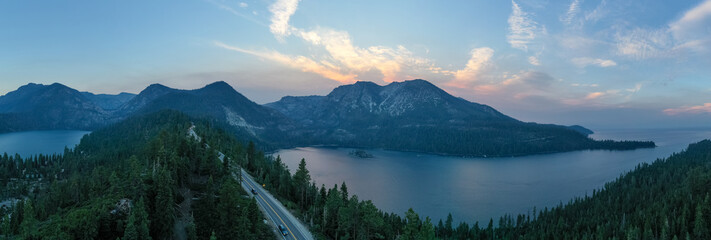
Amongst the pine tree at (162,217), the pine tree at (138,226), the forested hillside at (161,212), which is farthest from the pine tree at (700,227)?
the pine tree at (138,226)

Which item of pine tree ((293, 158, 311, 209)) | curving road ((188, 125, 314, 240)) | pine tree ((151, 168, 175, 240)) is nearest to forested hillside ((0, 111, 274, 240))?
pine tree ((151, 168, 175, 240))

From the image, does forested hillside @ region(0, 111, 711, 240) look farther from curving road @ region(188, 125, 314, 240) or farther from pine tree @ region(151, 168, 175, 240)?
curving road @ region(188, 125, 314, 240)

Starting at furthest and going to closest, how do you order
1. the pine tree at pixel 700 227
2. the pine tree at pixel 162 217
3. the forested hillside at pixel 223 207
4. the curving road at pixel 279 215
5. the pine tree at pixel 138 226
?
the pine tree at pixel 700 227 < the curving road at pixel 279 215 < the pine tree at pixel 162 217 < the forested hillside at pixel 223 207 < the pine tree at pixel 138 226

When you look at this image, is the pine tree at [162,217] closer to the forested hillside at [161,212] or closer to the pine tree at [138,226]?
the forested hillside at [161,212]

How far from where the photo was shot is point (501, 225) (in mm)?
111500

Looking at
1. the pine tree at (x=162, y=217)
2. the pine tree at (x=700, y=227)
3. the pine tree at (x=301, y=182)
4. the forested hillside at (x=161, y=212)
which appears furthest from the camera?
the pine tree at (x=700, y=227)

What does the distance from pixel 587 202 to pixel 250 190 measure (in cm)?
13352

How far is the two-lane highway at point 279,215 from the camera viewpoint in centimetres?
6419

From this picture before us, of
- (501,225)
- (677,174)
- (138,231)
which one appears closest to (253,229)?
(138,231)

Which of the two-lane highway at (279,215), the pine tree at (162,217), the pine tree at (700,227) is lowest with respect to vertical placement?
the pine tree at (700,227)

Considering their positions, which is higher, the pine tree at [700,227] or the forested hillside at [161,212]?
the forested hillside at [161,212]

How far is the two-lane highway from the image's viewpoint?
64.2m

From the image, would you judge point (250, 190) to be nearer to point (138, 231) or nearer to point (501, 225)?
point (138, 231)

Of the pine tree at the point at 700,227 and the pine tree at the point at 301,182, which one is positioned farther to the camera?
the pine tree at the point at 700,227
